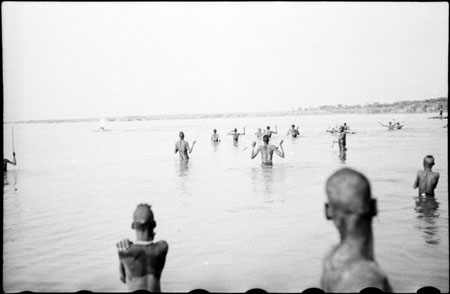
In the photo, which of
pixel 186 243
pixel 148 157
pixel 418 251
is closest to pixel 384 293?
pixel 418 251

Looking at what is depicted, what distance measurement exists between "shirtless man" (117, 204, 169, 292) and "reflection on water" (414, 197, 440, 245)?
2328 millimetres

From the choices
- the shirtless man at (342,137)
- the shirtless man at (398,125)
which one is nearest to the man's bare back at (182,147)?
the shirtless man at (342,137)

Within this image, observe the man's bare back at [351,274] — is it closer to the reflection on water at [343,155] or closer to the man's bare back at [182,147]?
the reflection on water at [343,155]

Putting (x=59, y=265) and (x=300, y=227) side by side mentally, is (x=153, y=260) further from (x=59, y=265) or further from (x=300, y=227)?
(x=300, y=227)

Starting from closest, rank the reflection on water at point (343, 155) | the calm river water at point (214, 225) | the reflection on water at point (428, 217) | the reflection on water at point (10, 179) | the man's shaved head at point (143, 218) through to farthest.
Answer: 1. the man's shaved head at point (143, 218)
2. the calm river water at point (214, 225)
3. the reflection on water at point (428, 217)
4. the reflection on water at point (10, 179)
5. the reflection on water at point (343, 155)

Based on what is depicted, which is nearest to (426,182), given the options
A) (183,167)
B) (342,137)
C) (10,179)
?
(183,167)

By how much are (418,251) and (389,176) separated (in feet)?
10.3

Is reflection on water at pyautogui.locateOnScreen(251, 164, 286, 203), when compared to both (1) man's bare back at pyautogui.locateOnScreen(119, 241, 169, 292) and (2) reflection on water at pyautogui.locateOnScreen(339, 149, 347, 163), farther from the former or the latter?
(1) man's bare back at pyautogui.locateOnScreen(119, 241, 169, 292)

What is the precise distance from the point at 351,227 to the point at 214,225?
309 centimetres

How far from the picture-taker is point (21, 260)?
3.59 m

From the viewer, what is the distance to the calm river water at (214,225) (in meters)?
3.29

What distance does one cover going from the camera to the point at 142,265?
216cm

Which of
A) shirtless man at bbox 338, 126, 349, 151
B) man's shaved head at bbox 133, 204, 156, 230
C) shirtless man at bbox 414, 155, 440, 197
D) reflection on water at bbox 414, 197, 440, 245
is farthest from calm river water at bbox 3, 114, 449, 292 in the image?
shirtless man at bbox 338, 126, 349, 151

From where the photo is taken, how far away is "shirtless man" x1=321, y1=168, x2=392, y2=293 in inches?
55.5
